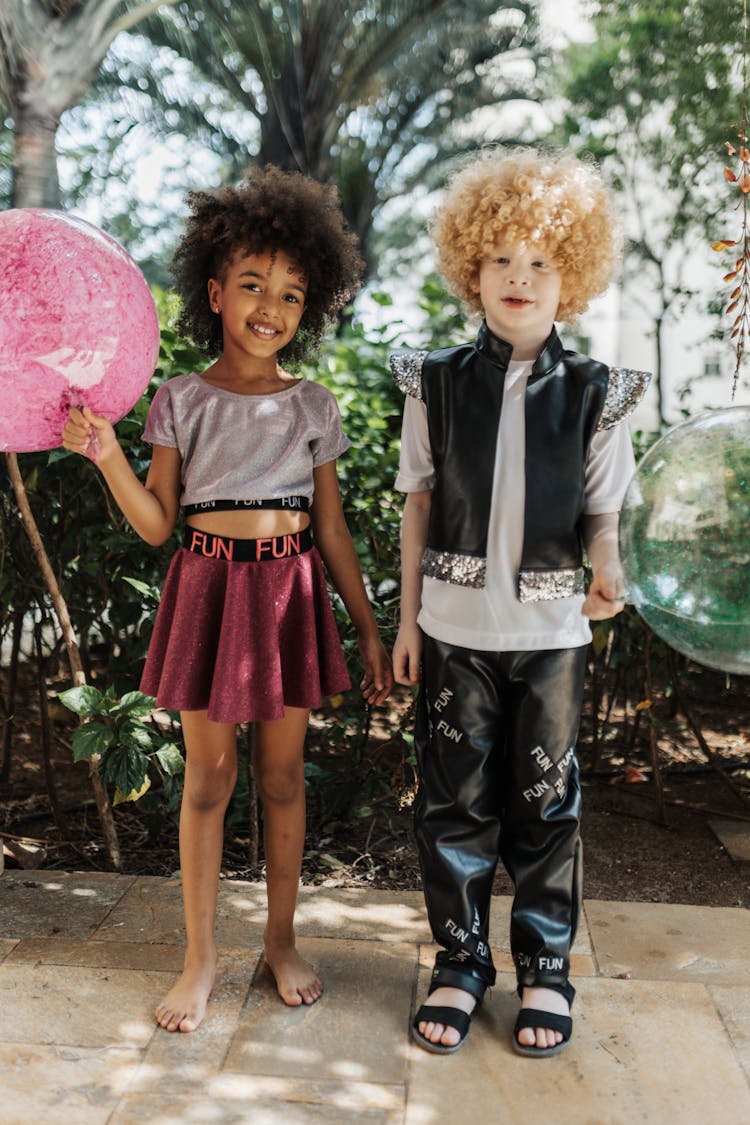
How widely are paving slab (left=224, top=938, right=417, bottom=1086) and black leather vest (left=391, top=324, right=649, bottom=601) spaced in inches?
38.3

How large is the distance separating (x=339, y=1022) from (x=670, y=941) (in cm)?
91

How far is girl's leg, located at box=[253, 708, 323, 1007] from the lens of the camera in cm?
238

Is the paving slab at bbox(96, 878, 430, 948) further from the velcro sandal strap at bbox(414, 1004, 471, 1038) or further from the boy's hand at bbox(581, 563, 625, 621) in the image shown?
the boy's hand at bbox(581, 563, 625, 621)

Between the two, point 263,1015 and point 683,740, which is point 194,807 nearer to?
point 263,1015

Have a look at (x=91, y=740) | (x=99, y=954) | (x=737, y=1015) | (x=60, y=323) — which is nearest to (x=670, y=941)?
(x=737, y=1015)

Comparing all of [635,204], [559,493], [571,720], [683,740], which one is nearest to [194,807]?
[571,720]

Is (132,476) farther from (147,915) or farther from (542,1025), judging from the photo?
(542,1025)

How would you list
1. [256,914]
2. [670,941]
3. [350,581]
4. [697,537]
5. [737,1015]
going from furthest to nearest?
[256,914] < [670,941] < [350,581] < [737,1015] < [697,537]

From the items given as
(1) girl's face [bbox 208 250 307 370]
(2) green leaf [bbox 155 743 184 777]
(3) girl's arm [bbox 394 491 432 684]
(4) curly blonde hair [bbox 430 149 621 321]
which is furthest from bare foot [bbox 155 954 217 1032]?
(4) curly blonde hair [bbox 430 149 621 321]

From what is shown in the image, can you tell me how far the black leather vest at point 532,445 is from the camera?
2188 millimetres

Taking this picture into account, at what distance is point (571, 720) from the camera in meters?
2.28

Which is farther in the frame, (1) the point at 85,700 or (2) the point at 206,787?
(1) the point at 85,700

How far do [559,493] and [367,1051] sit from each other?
3.98 feet

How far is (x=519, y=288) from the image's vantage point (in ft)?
7.14
